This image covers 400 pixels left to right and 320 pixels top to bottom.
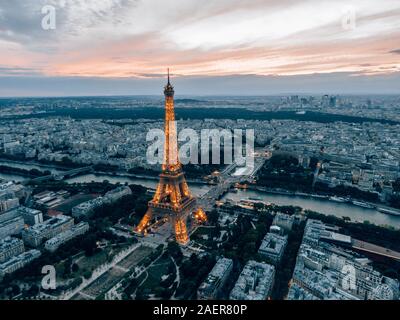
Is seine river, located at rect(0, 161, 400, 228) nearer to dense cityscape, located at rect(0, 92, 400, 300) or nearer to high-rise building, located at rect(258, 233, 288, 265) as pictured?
dense cityscape, located at rect(0, 92, 400, 300)

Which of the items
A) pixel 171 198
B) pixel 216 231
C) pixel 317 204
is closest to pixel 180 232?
pixel 216 231

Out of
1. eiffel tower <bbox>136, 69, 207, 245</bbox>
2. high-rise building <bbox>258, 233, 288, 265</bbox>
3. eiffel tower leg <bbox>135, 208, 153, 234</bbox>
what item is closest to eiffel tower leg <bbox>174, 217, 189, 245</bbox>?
eiffel tower <bbox>136, 69, 207, 245</bbox>

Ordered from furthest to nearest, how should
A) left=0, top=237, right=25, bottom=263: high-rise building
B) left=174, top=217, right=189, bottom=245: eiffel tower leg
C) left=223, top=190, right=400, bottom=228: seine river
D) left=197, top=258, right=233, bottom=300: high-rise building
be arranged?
left=223, top=190, right=400, bottom=228: seine river < left=174, top=217, right=189, bottom=245: eiffel tower leg < left=0, top=237, right=25, bottom=263: high-rise building < left=197, top=258, right=233, bottom=300: high-rise building

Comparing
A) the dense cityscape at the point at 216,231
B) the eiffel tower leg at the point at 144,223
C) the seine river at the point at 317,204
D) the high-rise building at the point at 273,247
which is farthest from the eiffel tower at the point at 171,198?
the seine river at the point at 317,204

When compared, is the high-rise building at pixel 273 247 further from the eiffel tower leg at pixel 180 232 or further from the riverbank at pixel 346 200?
the riverbank at pixel 346 200

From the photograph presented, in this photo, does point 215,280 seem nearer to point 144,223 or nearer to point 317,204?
point 144,223

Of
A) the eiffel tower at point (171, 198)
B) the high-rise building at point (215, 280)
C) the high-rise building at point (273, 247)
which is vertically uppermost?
the eiffel tower at point (171, 198)

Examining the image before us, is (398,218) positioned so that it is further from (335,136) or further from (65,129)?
(65,129)

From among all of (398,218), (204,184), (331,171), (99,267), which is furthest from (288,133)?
(99,267)

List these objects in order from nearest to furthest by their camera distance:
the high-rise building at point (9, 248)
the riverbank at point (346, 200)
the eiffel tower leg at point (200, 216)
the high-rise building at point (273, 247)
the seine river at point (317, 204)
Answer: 1. the high-rise building at point (273, 247)
2. the high-rise building at point (9, 248)
3. the eiffel tower leg at point (200, 216)
4. the seine river at point (317, 204)
5. the riverbank at point (346, 200)
